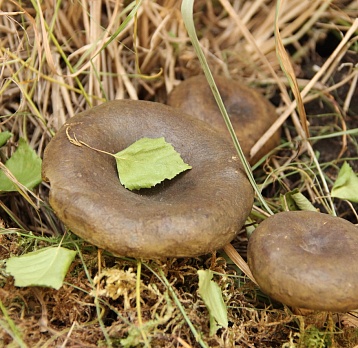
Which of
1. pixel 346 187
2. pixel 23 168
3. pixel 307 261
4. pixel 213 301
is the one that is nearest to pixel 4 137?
pixel 23 168

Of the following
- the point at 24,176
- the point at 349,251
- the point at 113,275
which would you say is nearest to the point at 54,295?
the point at 113,275

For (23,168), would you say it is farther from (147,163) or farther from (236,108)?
(236,108)

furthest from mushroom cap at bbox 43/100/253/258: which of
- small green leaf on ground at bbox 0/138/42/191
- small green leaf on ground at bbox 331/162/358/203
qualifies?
small green leaf on ground at bbox 331/162/358/203

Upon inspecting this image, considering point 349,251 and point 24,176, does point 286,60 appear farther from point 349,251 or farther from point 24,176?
point 24,176

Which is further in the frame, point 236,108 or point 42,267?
point 236,108

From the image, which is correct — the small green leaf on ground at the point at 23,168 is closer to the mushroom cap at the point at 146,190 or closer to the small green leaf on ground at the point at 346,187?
the mushroom cap at the point at 146,190
